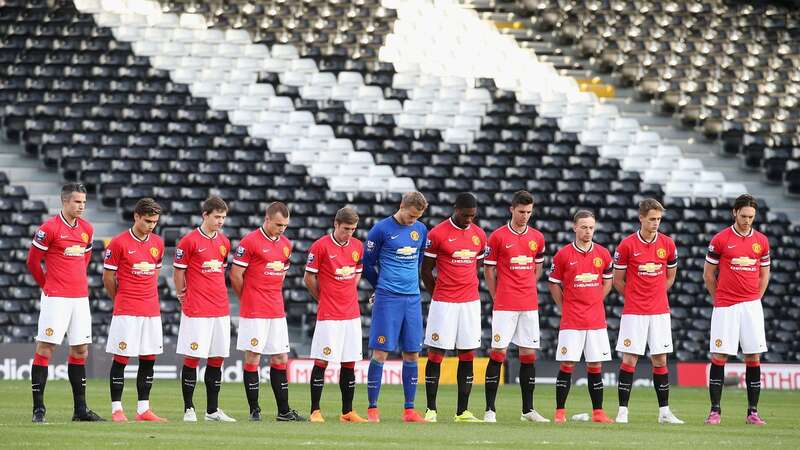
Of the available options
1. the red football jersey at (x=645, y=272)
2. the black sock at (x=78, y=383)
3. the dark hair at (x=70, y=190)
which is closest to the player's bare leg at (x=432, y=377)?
the red football jersey at (x=645, y=272)

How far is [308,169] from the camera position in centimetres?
2969

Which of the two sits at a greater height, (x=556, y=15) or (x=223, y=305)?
(x=556, y=15)

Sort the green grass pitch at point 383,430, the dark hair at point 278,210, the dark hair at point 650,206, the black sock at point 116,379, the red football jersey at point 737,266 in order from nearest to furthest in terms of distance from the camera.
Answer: the green grass pitch at point 383,430, the black sock at point 116,379, the dark hair at point 278,210, the dark hair at point 650,206, the red football jersey at point 737,266

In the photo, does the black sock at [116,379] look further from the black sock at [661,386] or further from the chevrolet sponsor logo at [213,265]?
the black sock at [661,386]

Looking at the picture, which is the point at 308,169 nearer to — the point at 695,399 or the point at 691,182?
the point at 691,182

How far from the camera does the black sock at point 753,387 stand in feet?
50.4

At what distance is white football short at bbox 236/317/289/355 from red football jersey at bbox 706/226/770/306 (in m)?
4.87

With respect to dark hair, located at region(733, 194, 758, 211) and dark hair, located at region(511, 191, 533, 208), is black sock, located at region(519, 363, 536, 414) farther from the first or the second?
dark hair, located at region(733, 194, 758, 211)

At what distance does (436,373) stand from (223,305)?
2.42 m

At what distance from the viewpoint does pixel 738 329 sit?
50.8 ft

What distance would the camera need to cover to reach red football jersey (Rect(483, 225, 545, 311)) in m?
15.3

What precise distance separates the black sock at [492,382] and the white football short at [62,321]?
430 cm

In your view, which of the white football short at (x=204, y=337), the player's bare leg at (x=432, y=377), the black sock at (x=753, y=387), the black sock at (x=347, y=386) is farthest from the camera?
the black sock at (x=753, y=387)

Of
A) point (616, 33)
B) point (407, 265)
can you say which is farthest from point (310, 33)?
point (407, 265)
